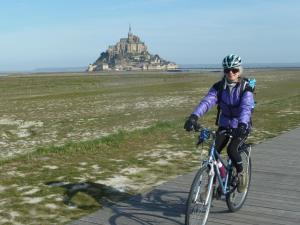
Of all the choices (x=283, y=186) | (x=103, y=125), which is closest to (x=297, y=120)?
(x=103, y=125)

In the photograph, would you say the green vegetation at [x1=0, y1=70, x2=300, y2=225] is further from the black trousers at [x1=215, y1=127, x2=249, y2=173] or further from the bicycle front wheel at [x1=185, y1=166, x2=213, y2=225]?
the black trousers at [x1=215, y1=127, x2=249, y2=173]

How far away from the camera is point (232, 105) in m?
6.50

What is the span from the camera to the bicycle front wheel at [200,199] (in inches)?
229

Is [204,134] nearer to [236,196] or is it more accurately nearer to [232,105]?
[232,105]

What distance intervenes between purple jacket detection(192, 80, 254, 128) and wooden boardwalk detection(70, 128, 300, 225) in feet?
4.74

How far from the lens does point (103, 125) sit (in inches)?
932

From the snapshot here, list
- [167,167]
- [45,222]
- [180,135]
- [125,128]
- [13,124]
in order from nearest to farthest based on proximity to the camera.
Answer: [45,222] < [167,167] < [180,135] < [125,128] < [13,124]

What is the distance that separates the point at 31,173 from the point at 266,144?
22.6 ft

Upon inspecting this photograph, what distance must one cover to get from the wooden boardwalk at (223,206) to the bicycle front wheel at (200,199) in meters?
0.60

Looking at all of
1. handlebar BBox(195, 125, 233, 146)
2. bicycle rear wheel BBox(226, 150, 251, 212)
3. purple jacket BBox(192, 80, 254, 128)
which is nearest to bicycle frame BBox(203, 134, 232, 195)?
handlebar BBox(195, 125, 233, 146)

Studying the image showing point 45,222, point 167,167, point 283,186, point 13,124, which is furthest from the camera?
point 13,124

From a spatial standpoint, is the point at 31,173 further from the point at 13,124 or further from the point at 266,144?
the point at 13,124

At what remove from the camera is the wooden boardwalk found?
22.1ft

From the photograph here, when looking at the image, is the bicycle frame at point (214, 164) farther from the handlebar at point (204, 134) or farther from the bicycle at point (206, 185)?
the handlebar at point (204, 134)
